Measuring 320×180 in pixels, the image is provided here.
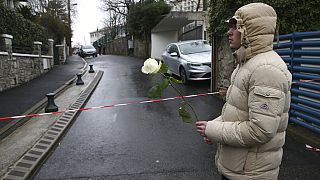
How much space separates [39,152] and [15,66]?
9.00 m

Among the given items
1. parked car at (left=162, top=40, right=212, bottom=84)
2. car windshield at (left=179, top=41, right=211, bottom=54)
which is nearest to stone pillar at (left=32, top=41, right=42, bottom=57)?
parked car at (left=162, top=40, right=212, bottom=84)

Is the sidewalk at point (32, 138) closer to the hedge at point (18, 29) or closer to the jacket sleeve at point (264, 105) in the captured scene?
the jacket sleeve at point (264, 105)

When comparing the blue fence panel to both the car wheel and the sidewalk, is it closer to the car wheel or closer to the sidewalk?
the sidewalk

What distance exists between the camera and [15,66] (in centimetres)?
1307

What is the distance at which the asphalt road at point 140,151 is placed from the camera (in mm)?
4363

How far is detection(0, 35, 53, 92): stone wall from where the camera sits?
38.8 feet

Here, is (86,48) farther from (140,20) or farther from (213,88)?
(213,88)

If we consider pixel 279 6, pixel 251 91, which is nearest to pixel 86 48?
pixel 279 6

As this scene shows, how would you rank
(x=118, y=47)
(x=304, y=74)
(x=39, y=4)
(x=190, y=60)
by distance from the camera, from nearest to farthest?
(x=304, y=74) → (x=190, y=60) → (x=39, y=4) → (x=118, y=47)

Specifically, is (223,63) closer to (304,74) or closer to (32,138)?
(304,74)

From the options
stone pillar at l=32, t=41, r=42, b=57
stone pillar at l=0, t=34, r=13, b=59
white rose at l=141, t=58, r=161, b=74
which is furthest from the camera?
stone pillar at l=32, t=41, r=42, b=57

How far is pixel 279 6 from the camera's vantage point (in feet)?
22.9

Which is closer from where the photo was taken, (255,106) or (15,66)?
(255,106)

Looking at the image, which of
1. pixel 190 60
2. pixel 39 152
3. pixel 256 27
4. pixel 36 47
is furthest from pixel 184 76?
pixel 256 27
